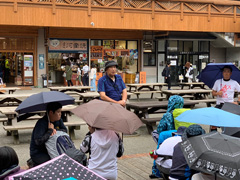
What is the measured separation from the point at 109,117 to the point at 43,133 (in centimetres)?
85

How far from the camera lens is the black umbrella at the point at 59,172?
2966 millimetres

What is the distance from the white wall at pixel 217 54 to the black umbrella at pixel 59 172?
29386 millimetres

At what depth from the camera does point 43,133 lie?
502 centimetres

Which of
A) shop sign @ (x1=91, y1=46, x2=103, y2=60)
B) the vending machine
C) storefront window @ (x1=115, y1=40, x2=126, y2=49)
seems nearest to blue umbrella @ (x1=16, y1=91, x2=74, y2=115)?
the vending machine

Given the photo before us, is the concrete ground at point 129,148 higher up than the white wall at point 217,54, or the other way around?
the white wall at point 217,54

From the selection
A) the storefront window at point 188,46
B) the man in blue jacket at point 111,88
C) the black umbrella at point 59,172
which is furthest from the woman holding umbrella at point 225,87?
the storefront window at point 188,46

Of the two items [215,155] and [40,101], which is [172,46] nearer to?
[40,101]

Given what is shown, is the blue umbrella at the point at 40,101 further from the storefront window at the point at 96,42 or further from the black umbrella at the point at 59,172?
the storefront window at the point at 96,42

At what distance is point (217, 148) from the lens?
3670 millimetres

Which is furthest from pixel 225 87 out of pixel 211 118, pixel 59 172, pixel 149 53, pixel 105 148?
pixel 149 53

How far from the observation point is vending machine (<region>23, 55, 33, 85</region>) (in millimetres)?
25367

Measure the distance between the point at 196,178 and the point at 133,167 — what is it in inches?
133

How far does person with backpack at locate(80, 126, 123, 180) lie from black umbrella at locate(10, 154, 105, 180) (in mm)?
1637

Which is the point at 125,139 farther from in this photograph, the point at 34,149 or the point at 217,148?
the point at 217,148
